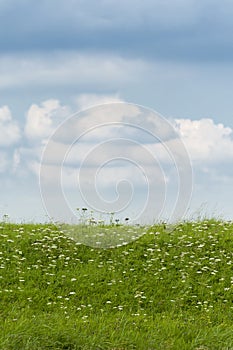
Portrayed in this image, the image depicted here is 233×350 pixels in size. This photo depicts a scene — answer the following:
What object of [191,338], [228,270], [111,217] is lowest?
[191,338]

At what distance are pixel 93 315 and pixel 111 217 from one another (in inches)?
223

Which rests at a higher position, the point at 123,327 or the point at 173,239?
the point at 173,239

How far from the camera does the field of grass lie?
30.1 feet

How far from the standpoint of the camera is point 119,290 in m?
12.4

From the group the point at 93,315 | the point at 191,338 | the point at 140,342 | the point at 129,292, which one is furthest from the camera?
the point at 129,292

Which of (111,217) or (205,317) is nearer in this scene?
(205,317)

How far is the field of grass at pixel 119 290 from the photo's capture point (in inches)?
361

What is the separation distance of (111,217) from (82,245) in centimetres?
212

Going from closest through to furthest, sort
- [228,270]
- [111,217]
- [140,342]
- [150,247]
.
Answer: [140,342] < [228,270] < [150,247] < [111,217]

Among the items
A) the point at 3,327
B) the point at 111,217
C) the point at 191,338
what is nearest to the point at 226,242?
the point at 111,217

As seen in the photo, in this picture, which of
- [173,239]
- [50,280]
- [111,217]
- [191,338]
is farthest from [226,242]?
[191,338]

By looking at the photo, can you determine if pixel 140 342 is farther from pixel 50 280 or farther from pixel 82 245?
pixel 82 245

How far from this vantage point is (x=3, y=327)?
9.35 meters

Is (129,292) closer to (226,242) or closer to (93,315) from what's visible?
(93,315)
